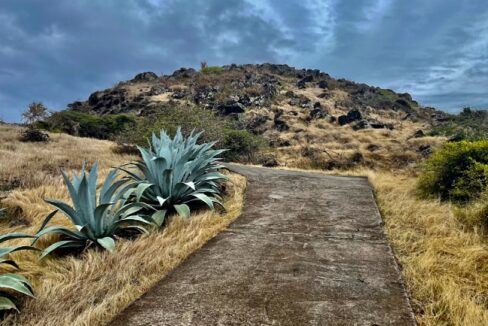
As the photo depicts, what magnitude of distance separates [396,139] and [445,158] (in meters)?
19.4

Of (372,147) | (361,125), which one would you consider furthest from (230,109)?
(372,147)

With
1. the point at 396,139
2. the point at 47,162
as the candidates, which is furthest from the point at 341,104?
the point at 47,162

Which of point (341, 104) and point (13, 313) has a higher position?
point (341, 104)

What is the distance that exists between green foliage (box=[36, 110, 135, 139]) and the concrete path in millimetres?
21164

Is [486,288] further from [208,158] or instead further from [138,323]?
[208,158]

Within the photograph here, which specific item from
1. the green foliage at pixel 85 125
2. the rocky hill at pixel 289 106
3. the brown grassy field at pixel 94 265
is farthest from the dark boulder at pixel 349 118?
the brown grassy field at pixel 94 265

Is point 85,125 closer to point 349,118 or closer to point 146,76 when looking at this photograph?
point 349,118

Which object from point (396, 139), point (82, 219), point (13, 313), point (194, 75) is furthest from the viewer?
point (194, 75)

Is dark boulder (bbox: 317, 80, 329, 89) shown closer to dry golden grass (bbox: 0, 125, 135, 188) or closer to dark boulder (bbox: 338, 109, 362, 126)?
dark boulder (bbox: 338, 109, 362, 126)

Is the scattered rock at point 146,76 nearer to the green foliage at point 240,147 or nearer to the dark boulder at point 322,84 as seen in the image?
the dark boulder at point 322,84

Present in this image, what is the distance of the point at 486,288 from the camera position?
327 cm

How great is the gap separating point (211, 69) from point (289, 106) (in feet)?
75.5

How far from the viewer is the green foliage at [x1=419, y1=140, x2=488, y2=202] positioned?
643cm

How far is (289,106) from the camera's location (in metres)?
42.5
